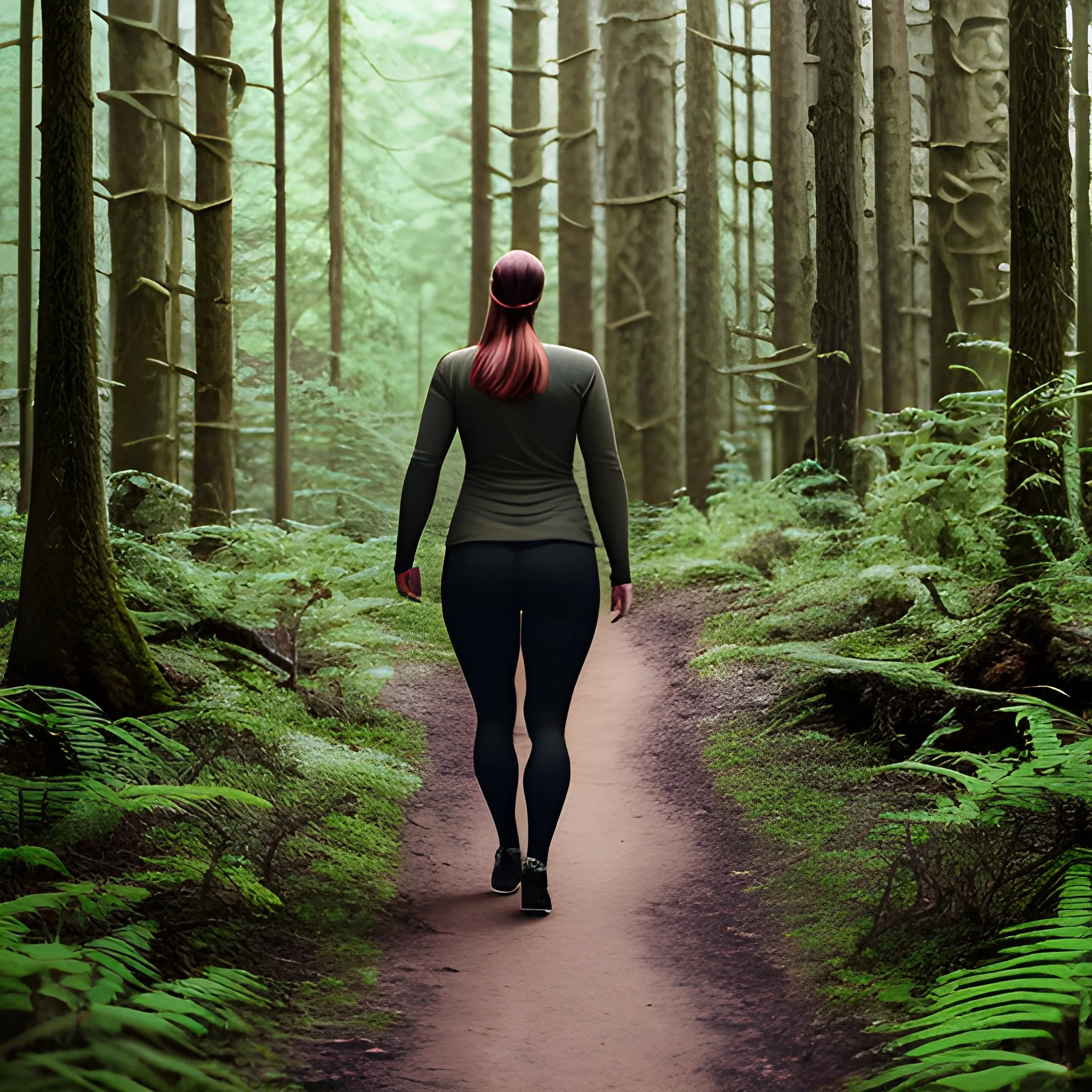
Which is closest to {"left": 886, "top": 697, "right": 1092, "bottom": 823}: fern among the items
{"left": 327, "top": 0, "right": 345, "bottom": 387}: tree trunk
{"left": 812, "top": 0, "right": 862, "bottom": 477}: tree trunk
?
{"left": 812, "top": 0, "right": 862, "bottom": 477}: tree trunk

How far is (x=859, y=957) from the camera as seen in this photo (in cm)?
371

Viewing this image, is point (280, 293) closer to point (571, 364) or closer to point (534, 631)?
point (571, 364)

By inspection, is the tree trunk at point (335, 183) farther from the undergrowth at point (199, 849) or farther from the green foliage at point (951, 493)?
the undergrowth at point (199, 849)

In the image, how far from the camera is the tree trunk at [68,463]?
17.0 feet

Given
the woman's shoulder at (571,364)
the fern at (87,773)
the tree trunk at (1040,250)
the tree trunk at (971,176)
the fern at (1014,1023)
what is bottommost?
the fern at (1014,1023)

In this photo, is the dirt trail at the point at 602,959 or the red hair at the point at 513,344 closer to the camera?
the dirt trail at the point at 602,959

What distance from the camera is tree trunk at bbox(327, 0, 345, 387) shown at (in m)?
18.6

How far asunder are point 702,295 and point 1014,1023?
1190 centimetres

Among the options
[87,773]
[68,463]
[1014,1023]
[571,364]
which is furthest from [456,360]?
[1014,1023]

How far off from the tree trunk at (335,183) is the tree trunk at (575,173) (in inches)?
193

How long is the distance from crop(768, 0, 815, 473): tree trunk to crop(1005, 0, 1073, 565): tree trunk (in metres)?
3.94

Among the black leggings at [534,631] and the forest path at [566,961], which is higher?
the black leggings at [534,631]

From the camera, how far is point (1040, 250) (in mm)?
6312

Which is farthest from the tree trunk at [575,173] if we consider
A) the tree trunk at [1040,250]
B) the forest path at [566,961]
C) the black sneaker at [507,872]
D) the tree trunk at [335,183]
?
the black sneaker at [507,872]
